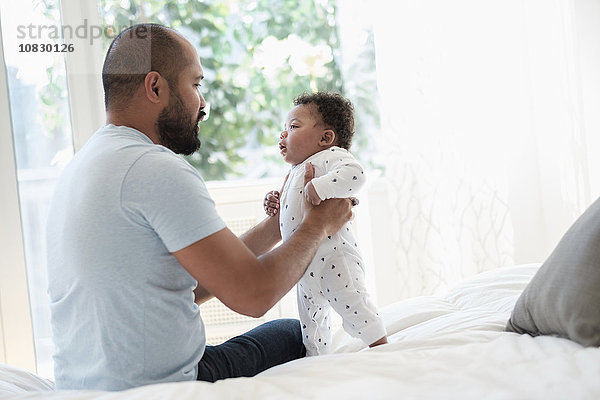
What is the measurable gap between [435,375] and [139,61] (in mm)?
968

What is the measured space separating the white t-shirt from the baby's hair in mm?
693

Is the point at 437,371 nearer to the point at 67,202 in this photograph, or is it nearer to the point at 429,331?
the point at 429,331

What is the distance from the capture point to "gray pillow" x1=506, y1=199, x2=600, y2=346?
48.1 inches

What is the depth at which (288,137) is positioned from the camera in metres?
1.93

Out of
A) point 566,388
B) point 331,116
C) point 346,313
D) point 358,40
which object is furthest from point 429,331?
point 358,40

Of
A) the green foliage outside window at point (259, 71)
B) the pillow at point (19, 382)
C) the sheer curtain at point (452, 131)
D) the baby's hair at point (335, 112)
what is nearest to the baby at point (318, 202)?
the baby's hair at point (335, 112)

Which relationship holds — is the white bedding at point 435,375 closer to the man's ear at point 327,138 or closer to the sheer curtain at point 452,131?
the man's ear at point 327,138

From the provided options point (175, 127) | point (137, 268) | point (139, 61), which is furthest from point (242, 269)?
point (139, 61)

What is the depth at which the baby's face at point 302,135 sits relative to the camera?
1.91 m

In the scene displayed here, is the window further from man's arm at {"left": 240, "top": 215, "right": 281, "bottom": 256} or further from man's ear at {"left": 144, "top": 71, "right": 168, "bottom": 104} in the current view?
man's ear at {"left": 144, "top": 71, "right": 168, "bottom": 104}

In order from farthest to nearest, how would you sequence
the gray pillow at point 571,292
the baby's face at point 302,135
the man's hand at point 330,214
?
the baby's face at point 302,135, the man's hand at point 330,214, the gray pillow at point 571,292

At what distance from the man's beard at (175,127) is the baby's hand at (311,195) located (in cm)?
32

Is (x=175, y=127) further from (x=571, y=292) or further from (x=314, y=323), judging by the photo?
(x=571, y=292)

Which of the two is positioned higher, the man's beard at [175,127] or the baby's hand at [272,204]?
the man's beard at [175,127]
